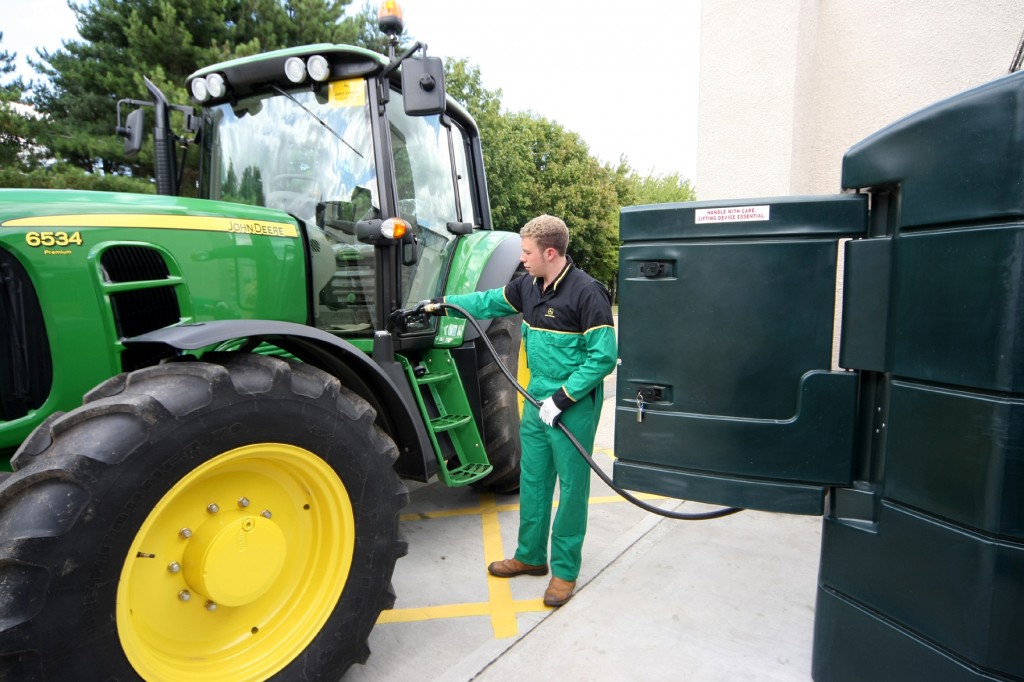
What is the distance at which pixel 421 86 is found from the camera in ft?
9.11

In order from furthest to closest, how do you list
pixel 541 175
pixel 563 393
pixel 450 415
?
pixel 541 175
pixel 450 415
pixel 563 393

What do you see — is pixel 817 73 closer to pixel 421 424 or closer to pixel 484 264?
pixel 484 264

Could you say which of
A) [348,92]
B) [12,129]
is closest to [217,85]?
[348,92]

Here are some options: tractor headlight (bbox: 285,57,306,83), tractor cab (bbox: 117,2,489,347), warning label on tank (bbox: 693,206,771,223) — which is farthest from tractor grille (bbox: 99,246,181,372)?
warning label on tank (bbox: 693,206,771,223)

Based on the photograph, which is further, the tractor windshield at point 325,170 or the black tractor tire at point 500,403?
the black tractor tire at point 500,403

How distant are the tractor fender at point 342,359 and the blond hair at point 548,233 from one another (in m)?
0.86

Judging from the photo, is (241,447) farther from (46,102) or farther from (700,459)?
(46,102)

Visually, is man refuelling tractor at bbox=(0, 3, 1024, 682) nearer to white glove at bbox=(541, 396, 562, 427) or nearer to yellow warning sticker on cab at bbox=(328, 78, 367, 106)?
white glove at bbox=(541, 396, 562, 427)

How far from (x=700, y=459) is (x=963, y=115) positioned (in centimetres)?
125

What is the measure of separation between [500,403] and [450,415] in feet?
1.42

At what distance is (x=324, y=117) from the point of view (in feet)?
10.8

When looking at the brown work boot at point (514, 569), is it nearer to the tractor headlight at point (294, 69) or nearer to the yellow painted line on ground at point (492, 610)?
the yellow painted line on ground at point (492, 610)

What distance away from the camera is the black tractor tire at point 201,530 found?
1698 mm

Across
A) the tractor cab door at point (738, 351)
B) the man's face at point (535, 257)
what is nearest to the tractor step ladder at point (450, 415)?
the man's face at point (535, 257)
